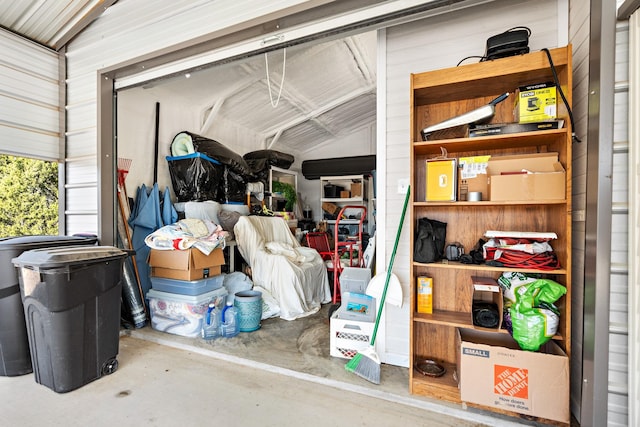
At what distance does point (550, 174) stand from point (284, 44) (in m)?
1.89

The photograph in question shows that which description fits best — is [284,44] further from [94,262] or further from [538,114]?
[94,262]

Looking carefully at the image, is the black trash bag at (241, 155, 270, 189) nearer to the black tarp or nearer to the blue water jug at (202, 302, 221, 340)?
the black tarp

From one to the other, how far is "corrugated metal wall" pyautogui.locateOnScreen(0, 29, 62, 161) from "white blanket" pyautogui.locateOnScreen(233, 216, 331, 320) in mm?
2112

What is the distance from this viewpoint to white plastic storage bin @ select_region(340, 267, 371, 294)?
2.54 meters

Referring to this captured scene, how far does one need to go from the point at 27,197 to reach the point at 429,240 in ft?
17.1

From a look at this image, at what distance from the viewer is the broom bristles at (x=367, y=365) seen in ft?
6.42

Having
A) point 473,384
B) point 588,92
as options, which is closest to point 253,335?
point 473,384

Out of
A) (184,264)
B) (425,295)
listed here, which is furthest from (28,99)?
(425,295)

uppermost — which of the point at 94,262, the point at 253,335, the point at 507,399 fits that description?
the point at 94,262

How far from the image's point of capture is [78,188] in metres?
3.13

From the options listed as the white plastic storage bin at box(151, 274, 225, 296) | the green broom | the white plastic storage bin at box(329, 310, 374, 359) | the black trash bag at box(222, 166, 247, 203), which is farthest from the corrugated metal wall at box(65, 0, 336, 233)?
the white plastic storage bin at box(329, 310, 374, 359)

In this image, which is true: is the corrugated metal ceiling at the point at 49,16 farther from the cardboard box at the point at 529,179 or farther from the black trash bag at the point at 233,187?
the cardboard box at the point at 529,179

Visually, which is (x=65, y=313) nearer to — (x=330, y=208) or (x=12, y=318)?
(x=12, y=318)

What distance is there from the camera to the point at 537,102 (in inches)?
64.8
